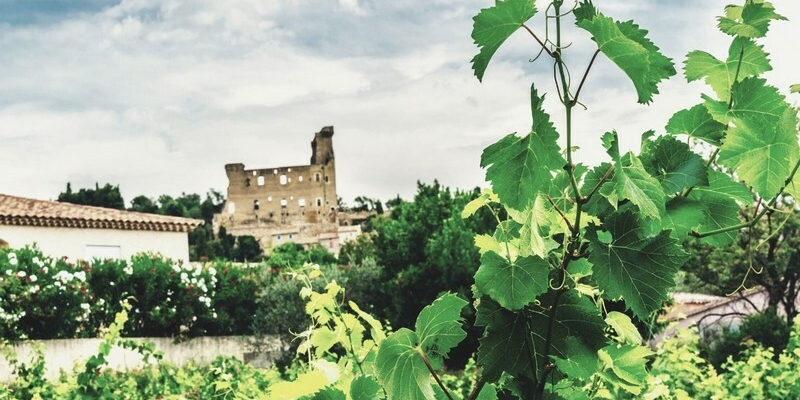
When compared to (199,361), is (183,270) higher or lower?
higher

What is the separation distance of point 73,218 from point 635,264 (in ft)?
81.0

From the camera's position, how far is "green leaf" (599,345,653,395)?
4.17ft

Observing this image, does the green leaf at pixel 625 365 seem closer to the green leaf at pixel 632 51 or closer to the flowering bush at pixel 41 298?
the green leaf at pixel 632 51

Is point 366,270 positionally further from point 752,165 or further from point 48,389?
point 752,165

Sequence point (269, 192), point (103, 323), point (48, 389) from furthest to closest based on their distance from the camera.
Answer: point (269, 192)
point (103, 323)
point (48, 389)

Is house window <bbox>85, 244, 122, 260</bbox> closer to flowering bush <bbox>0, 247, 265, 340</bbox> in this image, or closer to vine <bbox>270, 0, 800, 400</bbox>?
flowering bush <bbox>0, 247, 265, 340</bbox>

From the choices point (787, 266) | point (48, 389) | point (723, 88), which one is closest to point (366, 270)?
point (787, 266)

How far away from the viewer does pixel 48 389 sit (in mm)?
5836

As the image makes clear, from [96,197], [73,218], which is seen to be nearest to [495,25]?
[73,218]

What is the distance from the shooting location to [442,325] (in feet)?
3.34

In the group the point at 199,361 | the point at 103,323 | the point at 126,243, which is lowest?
the point at 199,361

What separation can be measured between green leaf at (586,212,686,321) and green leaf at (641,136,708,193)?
0.11 meters

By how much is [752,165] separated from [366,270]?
18222mm

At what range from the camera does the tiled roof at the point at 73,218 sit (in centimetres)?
2250
